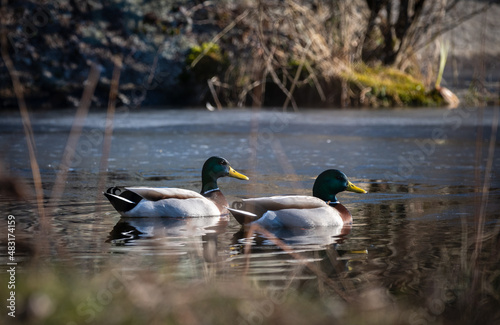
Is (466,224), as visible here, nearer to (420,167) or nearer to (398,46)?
(420,167)

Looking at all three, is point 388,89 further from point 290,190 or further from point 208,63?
point 290,190

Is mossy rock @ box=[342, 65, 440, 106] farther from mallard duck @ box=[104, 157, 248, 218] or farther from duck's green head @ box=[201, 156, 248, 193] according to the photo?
mallard duck @ box=[104, 157, 248, 218]

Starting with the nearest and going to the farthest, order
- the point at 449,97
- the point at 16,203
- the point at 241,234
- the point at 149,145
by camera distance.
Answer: the point at 241,234 → the point at 16,203 → the point at 149,145 → the point at 449,97

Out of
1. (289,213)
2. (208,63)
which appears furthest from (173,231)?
(208,63)

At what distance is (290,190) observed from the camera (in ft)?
27.5

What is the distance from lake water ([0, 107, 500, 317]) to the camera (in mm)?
5137

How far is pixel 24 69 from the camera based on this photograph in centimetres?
1641

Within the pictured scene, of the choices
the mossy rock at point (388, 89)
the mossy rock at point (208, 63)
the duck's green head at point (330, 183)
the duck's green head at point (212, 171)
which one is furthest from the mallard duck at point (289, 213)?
the mossy rock at point (208, 63)

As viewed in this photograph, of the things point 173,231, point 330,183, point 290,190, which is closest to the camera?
point 173,231

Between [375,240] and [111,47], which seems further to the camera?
[111,47]

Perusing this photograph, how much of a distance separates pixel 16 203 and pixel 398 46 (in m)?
11.4

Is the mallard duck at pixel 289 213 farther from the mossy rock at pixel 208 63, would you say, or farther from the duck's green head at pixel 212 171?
the mossy rock at pixel 208 63

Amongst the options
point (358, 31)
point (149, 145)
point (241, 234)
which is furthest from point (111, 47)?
point (241, 234)

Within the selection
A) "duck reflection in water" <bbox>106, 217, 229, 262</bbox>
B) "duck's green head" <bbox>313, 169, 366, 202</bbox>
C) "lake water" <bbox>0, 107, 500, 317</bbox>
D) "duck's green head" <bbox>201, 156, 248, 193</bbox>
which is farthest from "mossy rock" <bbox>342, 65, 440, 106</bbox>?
"duck reflection in water" <bbox>106, 217, 229, 262</bbox>
